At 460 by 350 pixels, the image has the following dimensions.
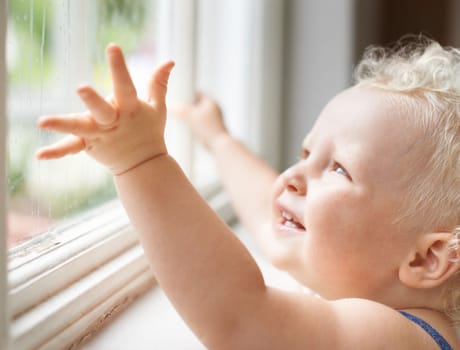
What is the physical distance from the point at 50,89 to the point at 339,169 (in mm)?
370

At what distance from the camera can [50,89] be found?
0.76 m

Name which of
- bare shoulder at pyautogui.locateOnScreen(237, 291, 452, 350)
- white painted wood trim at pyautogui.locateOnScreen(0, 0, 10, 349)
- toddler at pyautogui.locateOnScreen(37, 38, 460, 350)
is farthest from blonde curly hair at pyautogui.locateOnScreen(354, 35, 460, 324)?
white painted wood trim at pyautogui.locateOnScreen(0, 0, 10, 349)

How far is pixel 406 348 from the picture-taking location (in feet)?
2.14

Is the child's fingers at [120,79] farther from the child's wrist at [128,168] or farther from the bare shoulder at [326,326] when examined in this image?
the bare shoulder at [326,326]

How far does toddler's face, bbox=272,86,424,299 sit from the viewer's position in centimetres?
73

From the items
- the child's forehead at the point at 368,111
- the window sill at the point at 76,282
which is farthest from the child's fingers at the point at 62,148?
the child's forehead at the point at 368,111

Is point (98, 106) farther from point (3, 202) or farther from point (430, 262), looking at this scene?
point (430, 262)

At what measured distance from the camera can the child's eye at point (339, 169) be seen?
0.77 meters

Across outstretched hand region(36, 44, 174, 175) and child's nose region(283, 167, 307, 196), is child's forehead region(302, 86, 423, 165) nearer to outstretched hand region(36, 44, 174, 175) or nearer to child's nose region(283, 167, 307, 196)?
child's nose region(283, 167, 307, 196)

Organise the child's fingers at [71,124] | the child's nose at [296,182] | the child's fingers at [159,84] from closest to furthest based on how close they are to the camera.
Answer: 1. the child's fingers at [71,124]
2. the child's fingers at [159,84]
3. the child's nose at [296,182]

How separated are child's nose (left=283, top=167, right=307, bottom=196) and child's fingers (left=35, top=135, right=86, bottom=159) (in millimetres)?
345

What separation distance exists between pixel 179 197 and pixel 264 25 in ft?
2.78

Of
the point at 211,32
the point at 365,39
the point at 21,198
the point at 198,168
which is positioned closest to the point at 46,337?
the point at 21,198

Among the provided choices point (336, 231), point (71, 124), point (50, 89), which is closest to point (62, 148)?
point (71, 124)
